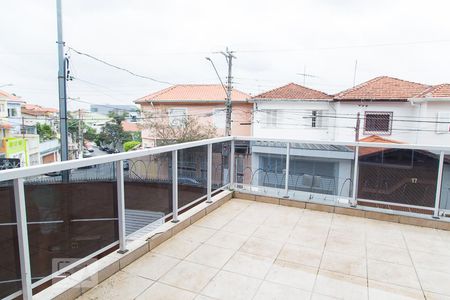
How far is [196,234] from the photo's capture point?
10.6 feet

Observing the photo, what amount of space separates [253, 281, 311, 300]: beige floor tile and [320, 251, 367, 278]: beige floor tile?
48 cm

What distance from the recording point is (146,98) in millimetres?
21594

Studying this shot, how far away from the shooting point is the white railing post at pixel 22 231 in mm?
1654

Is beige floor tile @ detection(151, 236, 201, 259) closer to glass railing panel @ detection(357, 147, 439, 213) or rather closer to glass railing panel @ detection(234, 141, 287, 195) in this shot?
glass railing panel @ detection(234, 141, 287, 195)

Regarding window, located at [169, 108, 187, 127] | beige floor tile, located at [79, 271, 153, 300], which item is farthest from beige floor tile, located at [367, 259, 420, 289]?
window, located at [169, 108, 187, 127]

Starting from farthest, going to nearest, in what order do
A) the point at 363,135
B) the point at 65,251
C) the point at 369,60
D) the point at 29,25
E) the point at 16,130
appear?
the point at 16,130 → the point at 369,60 → the point at 363,135 → the point at 29,25 → the point at 65,251

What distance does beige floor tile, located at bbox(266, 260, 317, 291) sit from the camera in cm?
233

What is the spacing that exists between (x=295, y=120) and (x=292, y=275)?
49.9 feet

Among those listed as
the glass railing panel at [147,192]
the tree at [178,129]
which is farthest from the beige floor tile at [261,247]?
the tree at [178,129]

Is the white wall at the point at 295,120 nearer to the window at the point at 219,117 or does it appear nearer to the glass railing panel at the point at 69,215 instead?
the window at the point at 219,117

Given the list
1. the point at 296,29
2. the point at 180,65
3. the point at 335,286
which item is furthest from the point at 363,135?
the point at 335,286

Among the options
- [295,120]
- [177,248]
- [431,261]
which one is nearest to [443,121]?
[295,120]

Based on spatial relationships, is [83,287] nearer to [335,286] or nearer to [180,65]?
[335,286]

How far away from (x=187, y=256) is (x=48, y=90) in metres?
25.4
